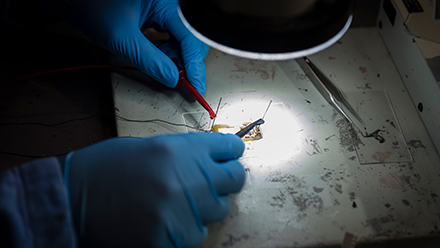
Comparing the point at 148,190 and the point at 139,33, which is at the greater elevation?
the point at 139,33

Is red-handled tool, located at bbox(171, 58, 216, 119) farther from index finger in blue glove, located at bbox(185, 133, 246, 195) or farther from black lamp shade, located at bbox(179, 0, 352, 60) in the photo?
black lamp shade, located at bbox(179, 0, 352, 60)

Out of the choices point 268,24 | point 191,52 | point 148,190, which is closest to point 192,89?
point 191,52

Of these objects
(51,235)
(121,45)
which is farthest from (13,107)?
(51,235)

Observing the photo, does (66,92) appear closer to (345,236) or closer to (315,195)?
(315,195)

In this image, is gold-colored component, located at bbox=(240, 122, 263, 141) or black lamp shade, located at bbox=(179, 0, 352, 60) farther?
gold-colored component, located at bbox=(240, 122, 263, 141)

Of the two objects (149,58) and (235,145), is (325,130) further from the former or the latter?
(149,58)

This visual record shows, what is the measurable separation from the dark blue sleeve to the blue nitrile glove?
0.31 feet

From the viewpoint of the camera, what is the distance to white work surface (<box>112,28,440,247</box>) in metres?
1.11

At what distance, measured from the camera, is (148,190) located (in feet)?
3.31

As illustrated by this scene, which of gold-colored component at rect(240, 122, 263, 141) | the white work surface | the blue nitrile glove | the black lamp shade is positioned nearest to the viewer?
the black lamp shade

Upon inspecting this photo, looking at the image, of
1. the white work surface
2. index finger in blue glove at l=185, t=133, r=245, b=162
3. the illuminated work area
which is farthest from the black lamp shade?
the white work surface

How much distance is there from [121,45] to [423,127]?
53.8 inches

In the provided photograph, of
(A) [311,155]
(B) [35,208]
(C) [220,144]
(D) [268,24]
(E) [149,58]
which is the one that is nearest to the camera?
(D) [268,24]

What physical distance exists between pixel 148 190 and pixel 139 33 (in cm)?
77
